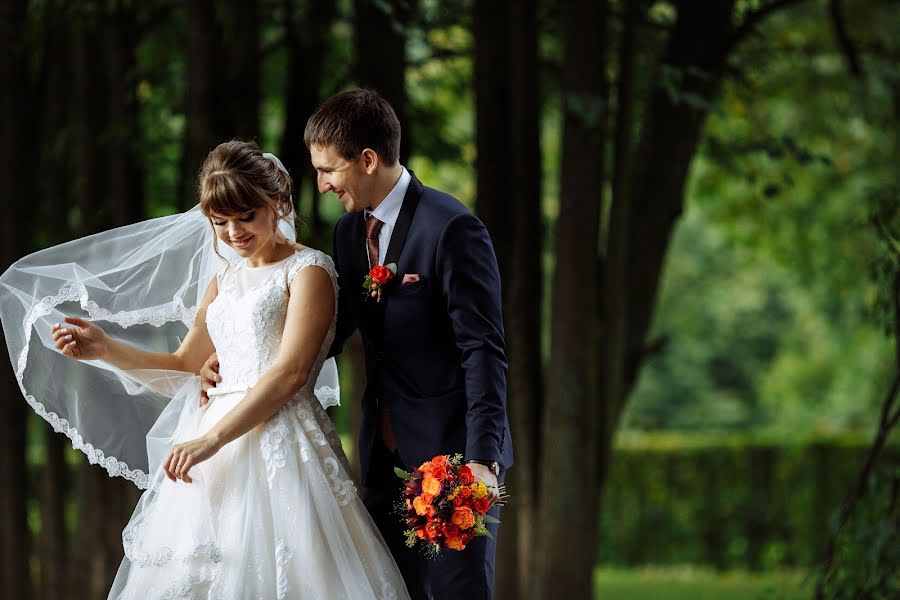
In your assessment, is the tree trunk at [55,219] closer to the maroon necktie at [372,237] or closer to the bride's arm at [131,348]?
the bride's arm at [131,348]

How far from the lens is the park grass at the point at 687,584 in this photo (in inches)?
455

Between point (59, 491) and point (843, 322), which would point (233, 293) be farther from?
point (843, 322)

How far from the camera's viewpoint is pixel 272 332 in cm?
400

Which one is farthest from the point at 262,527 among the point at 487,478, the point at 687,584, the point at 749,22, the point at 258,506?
the point at 687,584

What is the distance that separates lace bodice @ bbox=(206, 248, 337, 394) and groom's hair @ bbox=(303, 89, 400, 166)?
395mm

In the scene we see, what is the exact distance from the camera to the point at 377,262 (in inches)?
159

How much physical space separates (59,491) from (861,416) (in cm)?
1641

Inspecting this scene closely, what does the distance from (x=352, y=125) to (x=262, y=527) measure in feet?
4.21

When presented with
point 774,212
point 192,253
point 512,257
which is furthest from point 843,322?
point 192,253

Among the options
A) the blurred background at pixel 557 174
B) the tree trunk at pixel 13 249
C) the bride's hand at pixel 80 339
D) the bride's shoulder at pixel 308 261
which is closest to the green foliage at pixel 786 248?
the blurred background at pixel 557 174

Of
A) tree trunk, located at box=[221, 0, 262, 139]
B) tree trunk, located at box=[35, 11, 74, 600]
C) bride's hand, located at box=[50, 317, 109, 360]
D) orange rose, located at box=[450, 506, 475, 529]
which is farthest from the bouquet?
tree trunk, located at box=[35, 11, 74, 600]

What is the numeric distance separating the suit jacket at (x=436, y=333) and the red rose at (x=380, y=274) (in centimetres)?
4

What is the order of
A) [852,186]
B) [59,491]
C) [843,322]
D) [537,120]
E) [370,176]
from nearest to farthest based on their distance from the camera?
[370,176] → [537,120] → [59,491] → [852,186] → [843,322]

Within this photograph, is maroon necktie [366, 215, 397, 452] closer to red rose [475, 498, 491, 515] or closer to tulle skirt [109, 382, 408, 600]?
tulle skirt [109, 382, 408, 600]
